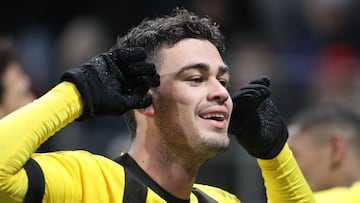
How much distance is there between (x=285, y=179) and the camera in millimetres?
3861

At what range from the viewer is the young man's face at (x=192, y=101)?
3.47 meters

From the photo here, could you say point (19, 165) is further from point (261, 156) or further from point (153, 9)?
point (153, 9)

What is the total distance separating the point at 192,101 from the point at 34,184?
0.77m

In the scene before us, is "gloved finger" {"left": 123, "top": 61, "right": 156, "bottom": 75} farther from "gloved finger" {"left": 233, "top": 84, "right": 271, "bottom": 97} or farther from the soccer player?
"gloved finger" {"left": 233, "top": 84, "right": 271, "bottom": 97}

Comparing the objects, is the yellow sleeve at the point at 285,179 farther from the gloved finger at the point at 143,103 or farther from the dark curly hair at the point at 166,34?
A: the gloved finger at the point at 143,103

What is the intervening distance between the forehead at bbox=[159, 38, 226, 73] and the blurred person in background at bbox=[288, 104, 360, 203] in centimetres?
181

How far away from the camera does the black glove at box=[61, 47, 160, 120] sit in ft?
10.1

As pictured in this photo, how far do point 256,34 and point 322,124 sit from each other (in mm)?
3512

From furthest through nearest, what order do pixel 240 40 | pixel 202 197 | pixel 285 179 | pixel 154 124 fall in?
pixel 240 40
pixel 285 179
pixel 202 197
pixel 154 124

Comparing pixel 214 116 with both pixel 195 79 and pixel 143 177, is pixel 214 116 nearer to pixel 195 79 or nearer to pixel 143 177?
pixel 195 79

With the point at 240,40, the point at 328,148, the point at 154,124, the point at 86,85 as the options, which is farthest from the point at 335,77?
the point at 86,85

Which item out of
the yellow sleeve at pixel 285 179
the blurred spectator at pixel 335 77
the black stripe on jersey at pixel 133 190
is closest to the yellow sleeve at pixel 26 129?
the black stripe on jersey at pixel 133 190

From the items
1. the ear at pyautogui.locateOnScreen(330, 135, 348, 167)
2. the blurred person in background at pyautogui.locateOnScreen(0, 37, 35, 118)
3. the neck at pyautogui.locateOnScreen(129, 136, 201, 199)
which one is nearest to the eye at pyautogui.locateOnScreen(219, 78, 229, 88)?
the neck at pyautogui.locateOnScreen(129, 136, 201, 199)

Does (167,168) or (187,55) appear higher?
(187,55)
